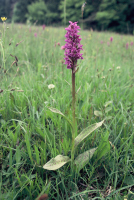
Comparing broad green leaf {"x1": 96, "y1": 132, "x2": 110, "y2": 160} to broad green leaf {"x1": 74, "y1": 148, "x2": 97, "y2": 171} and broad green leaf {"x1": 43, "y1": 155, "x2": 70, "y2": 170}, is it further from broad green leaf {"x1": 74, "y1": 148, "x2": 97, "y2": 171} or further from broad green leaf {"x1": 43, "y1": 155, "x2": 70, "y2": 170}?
broad green leaf {"x1": 43, "y1": 155, "x2": 70, "y2": 170}

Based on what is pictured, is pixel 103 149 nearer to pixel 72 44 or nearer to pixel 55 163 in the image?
Result: pixel 55 163

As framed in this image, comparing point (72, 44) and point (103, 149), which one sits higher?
point (72, 44)

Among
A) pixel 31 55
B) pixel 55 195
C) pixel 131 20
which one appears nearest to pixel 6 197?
pixel 55 195

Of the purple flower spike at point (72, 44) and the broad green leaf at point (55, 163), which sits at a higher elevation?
the purple flower spike at point (72, 44)

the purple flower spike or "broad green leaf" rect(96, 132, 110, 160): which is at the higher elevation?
the purple flower spike

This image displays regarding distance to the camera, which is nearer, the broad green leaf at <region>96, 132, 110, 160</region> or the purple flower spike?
the purple flower spike

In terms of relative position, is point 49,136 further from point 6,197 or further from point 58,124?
point 6,197

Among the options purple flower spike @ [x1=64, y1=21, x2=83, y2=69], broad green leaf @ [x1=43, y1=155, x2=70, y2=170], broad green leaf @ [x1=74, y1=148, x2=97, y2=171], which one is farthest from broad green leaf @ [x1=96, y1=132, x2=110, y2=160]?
purple flower spike @ [x1=64, y1=21, x2=83, y2=69]

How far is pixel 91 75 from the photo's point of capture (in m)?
1.93

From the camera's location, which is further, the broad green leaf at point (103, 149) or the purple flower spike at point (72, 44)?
the broad green leaf at point (103, 149)

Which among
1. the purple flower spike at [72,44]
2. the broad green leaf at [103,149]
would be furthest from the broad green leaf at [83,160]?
the purple flower spike at [72,44]

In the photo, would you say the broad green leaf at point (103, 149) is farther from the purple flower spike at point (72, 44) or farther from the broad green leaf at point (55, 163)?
the purple flower spike at point (72, 44)

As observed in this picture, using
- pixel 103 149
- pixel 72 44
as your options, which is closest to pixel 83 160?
pixel 103 149

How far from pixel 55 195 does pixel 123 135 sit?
0.61 m
